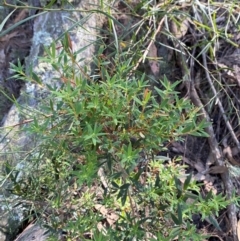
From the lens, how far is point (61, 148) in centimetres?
101

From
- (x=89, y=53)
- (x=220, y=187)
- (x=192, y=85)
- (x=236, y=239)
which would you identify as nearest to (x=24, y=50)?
(x=89, y=53)

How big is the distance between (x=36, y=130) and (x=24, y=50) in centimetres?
154

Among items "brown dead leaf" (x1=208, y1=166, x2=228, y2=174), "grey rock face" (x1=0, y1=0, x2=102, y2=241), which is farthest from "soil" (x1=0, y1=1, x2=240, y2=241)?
"grey rock face" (x1=0, y1=0, x2=102, y2=241)

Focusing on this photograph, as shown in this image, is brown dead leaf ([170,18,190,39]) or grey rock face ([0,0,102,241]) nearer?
grey rock face ([0,0,102,241])

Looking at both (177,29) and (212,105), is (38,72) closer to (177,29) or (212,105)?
(177,29)

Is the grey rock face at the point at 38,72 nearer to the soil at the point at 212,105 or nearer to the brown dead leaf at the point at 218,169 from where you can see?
the soil at the point at 212,105

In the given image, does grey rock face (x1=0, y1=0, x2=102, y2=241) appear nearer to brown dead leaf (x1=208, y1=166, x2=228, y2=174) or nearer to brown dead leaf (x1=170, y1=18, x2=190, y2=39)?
brown dead leaf (x1=170, y1=18, x2=190, y2=39)

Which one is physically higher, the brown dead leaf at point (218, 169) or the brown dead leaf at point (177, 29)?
the brown dead leaf at point (177, 29)

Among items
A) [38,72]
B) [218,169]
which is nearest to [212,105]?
[218,169]

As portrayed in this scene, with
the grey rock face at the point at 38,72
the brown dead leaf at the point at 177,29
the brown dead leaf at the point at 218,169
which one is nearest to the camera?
the grey rock face at the point at 38,72

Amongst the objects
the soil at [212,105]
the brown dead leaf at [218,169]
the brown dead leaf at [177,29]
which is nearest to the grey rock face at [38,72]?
the soil at [212,105]

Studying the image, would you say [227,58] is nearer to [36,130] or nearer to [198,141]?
[198,141]

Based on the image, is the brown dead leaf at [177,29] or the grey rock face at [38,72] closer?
the grey rock face at [38,72]

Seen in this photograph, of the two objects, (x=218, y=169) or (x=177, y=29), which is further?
(x=177, y=29)
